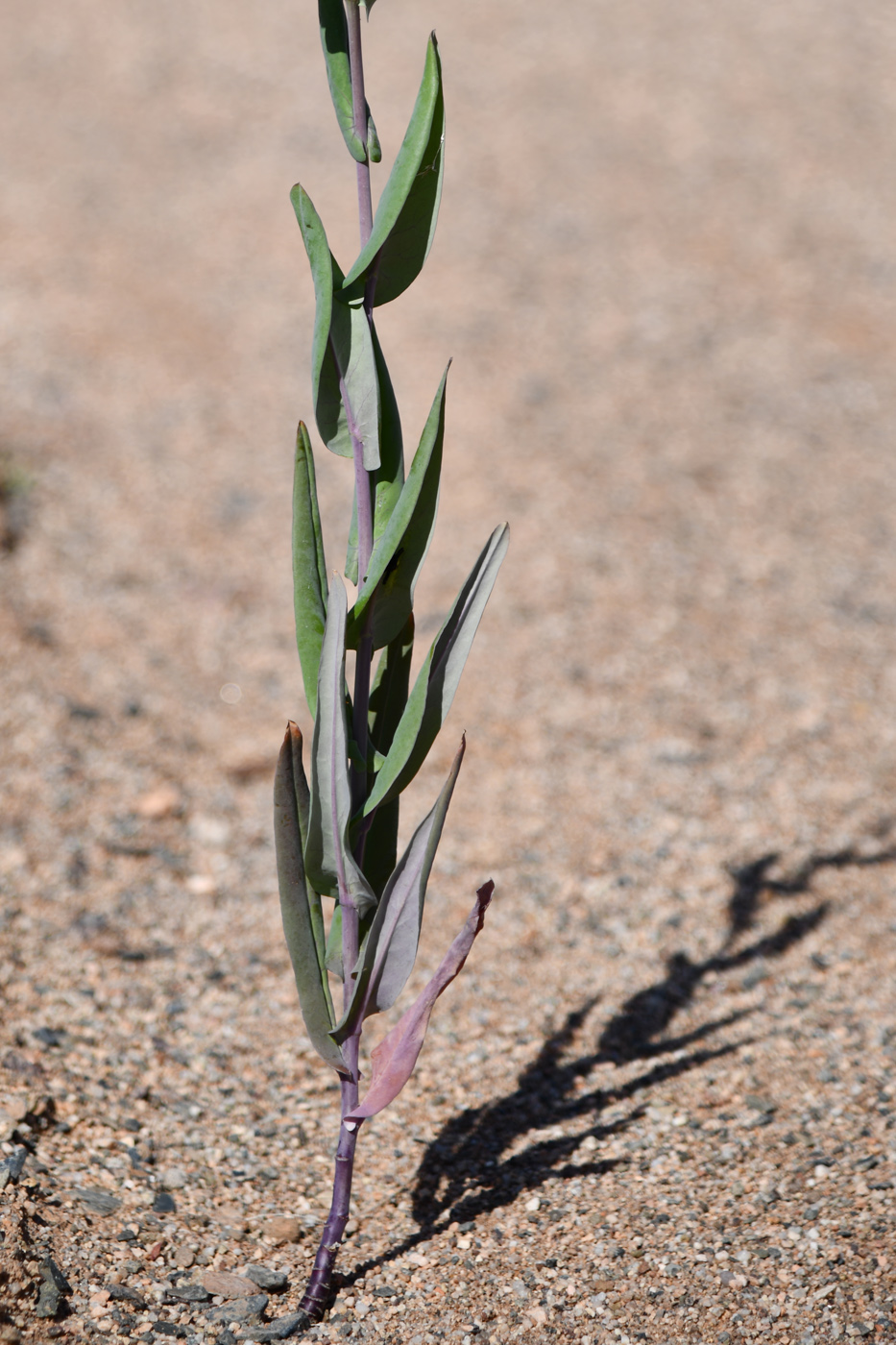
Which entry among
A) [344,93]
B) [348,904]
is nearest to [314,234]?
[344,93]

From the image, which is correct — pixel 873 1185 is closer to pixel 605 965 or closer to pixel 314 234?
pixel 605 965

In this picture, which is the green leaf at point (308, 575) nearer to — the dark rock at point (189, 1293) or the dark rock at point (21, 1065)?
the dark rock at point (189, 1293)

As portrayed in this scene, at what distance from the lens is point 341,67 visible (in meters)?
1.47

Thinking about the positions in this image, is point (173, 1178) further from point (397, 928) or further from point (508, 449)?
point (508, 449)

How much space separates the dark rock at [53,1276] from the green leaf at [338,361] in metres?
1.23

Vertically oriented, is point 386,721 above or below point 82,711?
below

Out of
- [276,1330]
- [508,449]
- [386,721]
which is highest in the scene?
[508,449]

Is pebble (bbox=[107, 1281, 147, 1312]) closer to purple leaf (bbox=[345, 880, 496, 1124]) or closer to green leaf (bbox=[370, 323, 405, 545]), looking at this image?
purple leaf (bbox=[345, 880, 496, 1124])

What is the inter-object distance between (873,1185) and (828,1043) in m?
0.50

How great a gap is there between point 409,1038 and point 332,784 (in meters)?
0.39

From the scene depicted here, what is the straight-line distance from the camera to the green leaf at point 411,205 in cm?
141

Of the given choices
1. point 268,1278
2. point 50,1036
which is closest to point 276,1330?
point 268,1278

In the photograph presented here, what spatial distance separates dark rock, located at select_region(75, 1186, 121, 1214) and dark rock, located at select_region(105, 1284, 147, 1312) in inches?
6.8

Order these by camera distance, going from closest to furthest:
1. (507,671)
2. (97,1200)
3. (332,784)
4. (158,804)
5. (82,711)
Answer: (332,784) → (97,1200) → (158,804) → (82,711) → (507,671)
